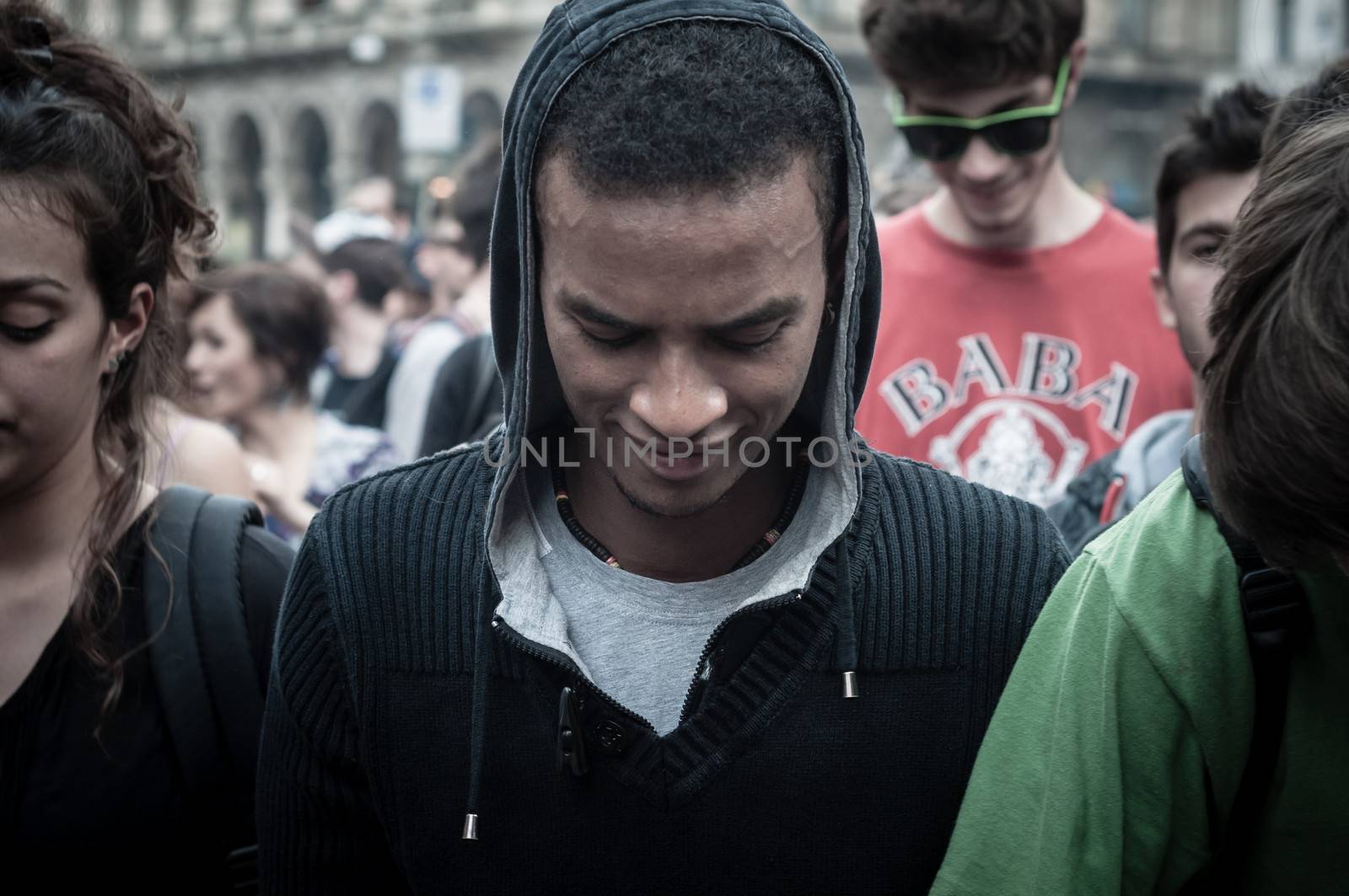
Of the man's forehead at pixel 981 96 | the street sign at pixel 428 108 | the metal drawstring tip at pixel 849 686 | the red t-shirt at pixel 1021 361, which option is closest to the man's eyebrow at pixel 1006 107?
the man's forehead at pixel 981 96

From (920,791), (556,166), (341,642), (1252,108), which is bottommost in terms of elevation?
(920,791)

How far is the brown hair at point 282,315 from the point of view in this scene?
527cm

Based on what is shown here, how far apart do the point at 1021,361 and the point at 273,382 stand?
2.81 metres

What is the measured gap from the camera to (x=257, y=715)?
7.59ft

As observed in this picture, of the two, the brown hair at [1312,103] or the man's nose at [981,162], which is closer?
the brown hair at [1312,103]

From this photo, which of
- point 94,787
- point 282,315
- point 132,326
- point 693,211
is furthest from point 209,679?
point 282,315

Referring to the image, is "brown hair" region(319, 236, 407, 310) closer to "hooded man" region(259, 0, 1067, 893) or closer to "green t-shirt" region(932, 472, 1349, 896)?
"hooded man" region(259, 0, 1067, 893)

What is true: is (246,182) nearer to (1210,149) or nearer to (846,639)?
(1210,149)

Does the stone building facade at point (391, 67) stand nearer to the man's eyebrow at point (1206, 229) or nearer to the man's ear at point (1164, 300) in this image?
the man's ear at point (1164, 300)

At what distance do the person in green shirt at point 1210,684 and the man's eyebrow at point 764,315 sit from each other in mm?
484

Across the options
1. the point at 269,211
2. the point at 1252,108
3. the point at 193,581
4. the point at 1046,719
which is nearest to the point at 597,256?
the point at 1046,719

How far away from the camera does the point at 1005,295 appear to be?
12.3 feet

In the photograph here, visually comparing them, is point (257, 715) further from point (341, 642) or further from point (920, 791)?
point (920, 791)

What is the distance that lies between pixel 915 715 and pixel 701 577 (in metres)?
0.34
